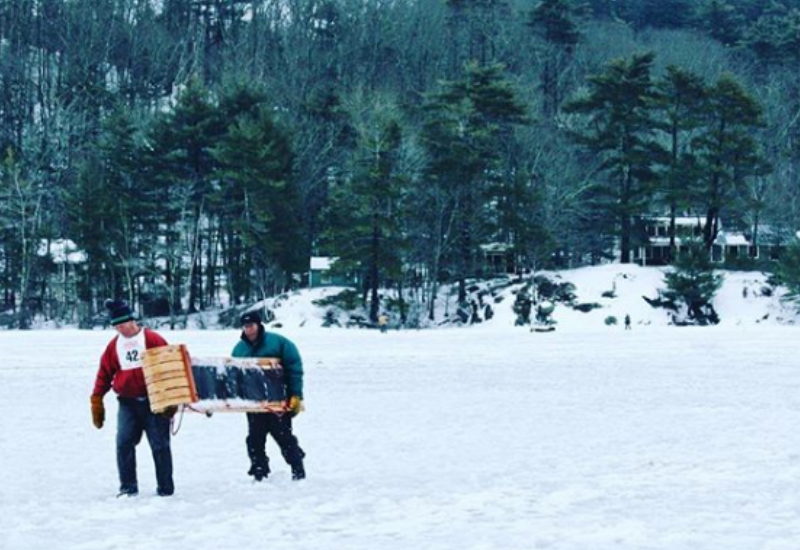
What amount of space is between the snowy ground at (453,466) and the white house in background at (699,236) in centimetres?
3185

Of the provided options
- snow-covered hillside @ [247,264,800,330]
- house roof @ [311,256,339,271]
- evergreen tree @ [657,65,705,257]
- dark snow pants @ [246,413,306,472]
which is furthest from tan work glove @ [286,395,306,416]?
evergreen tree @ [657,65,705,257]

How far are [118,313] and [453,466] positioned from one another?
3.98 metres

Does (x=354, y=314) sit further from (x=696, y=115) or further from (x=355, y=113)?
(x=696, y=115)

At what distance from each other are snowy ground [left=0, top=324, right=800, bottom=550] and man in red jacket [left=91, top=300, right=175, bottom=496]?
0.30 metres

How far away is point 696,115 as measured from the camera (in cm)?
5428

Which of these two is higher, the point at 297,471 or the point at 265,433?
the point at 265,433

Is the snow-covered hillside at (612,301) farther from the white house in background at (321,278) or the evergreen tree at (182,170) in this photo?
the evergreen tree at (182,170)

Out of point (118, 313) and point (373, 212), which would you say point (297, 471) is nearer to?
point (118, 313)

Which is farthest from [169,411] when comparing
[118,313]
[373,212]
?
[373,212]

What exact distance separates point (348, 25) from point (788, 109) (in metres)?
31.5

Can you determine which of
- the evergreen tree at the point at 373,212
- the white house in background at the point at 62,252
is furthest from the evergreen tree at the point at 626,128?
the white house in background at the point at 62,252

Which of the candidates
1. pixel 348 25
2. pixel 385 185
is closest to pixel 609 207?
pixel 385 185

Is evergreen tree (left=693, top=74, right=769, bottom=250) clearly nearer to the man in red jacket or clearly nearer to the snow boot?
the snow boot

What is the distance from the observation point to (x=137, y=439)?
389 inches
